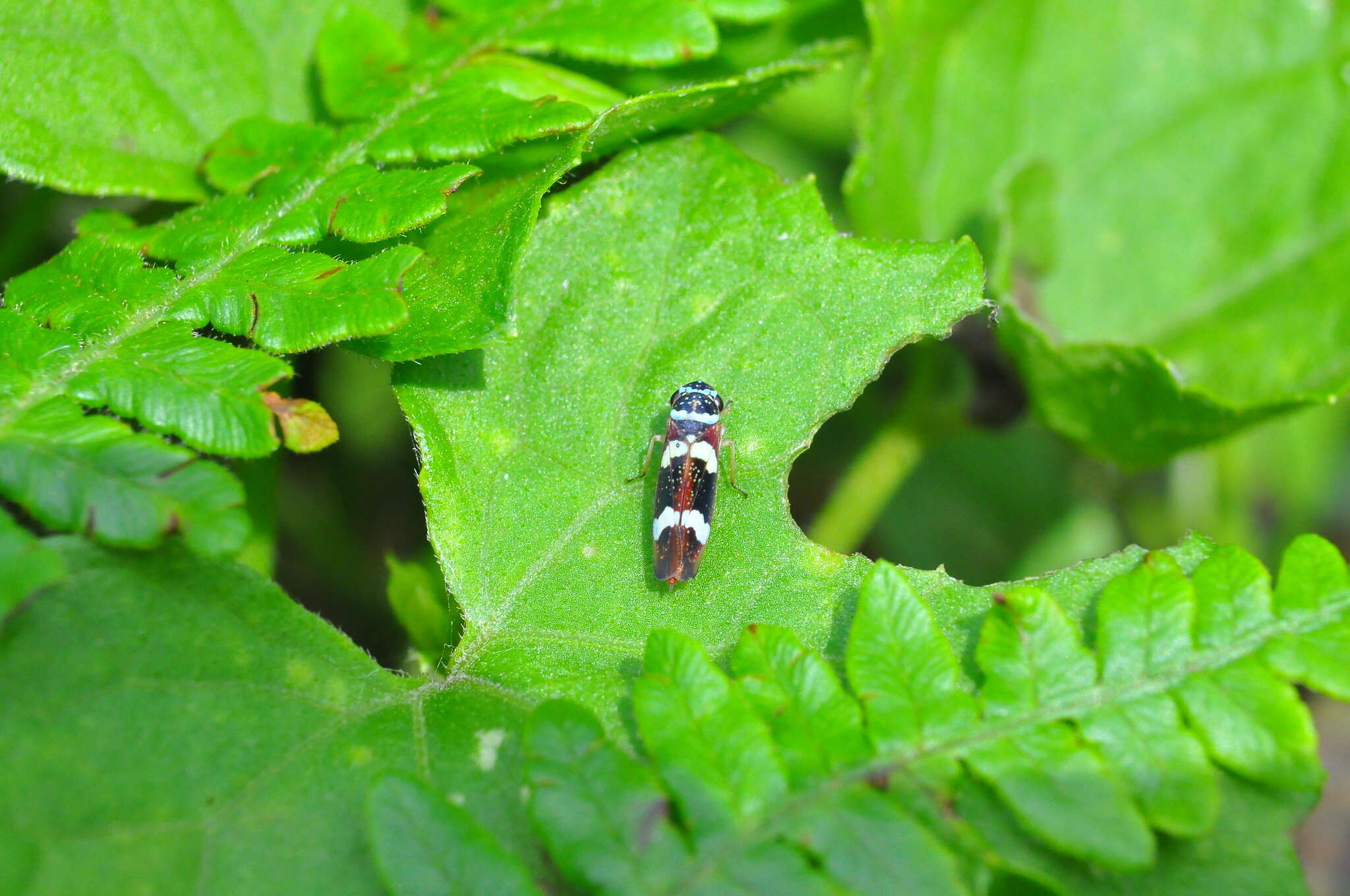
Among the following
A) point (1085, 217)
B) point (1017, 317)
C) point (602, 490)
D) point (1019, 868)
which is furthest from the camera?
point (1085, 217)

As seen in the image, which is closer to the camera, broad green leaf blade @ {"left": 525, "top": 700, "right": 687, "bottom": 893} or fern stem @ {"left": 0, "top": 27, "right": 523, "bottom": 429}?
broad green leaf blade @ {"left": 525, "top": 700, "right": 687, "bottom": 893}

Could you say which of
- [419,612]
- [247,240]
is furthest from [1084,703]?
[247,240]

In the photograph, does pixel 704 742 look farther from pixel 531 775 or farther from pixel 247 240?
pixel 247 240

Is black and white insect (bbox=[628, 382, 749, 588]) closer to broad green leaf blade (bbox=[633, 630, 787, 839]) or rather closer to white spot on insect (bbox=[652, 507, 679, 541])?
white spot on insect (bbox=[652, 507, 679, 541])

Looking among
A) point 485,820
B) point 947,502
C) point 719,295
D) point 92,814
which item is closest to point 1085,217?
point 947,502

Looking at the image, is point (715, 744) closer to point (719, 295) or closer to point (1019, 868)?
point (1019, 868)

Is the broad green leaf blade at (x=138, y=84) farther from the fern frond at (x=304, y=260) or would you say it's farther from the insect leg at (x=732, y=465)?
the insect leg at (x=732, y=465)

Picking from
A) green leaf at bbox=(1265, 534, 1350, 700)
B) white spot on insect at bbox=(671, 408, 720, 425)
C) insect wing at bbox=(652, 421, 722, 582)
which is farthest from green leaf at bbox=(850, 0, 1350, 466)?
green leaf at bbox=(1265, 534, 1350, 700)
